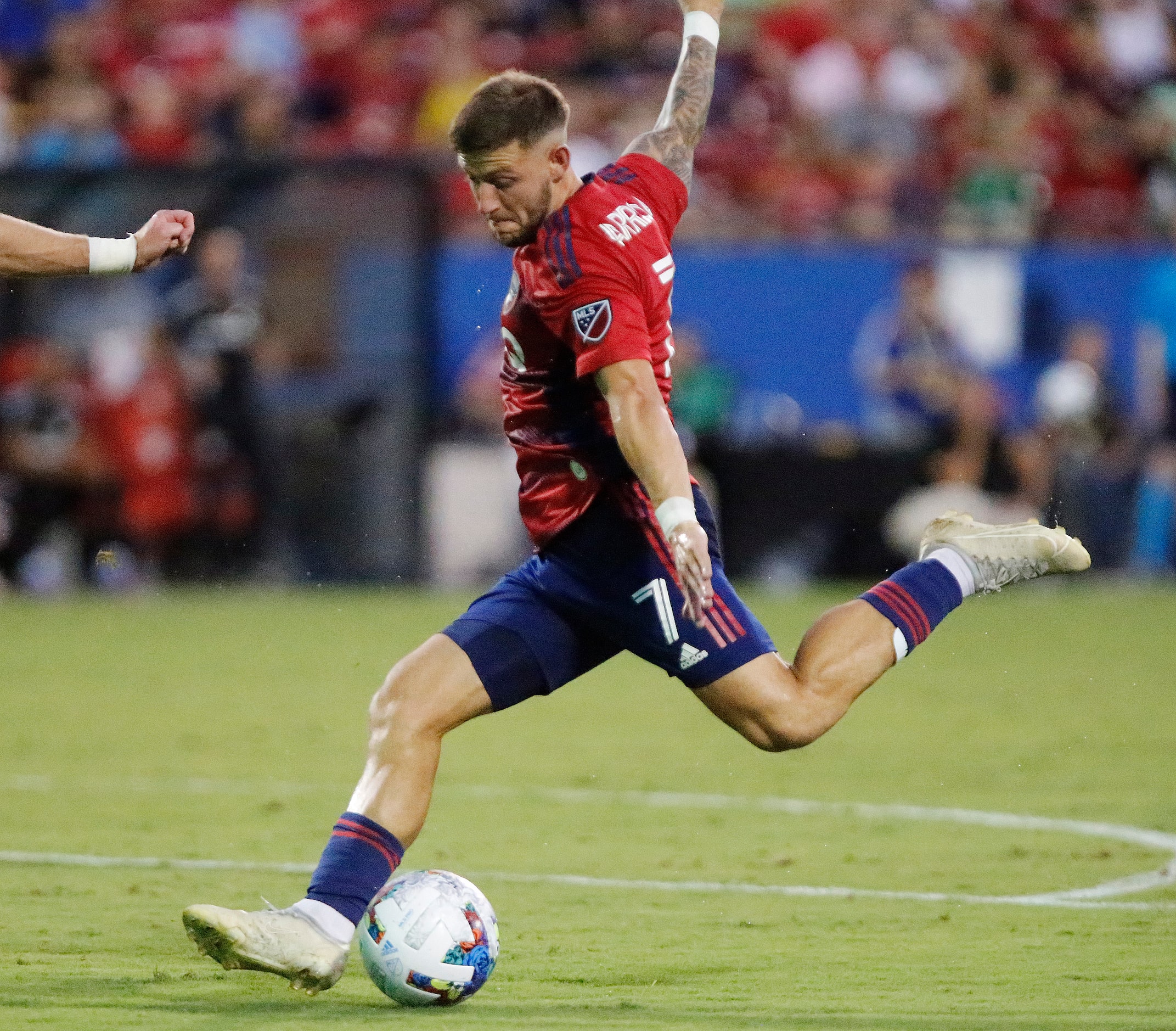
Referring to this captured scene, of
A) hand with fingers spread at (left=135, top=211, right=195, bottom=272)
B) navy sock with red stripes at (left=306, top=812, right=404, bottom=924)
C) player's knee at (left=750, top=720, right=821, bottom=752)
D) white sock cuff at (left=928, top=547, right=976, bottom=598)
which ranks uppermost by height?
hand with fingers spread at (left=135, top=211, right=195, bottom=272)

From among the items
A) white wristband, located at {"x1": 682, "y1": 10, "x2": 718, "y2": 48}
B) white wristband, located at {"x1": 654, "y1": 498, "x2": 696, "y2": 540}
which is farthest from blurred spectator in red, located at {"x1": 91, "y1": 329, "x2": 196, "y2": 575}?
white wristband, located at {"x1": 654, "y1": 498, "x2": 696, "y2": 540}

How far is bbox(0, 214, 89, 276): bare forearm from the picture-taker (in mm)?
5453

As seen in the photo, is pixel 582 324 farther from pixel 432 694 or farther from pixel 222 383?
pixel 222 383

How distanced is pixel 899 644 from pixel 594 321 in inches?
52.5

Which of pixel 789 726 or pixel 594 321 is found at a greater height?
pixel 594 321

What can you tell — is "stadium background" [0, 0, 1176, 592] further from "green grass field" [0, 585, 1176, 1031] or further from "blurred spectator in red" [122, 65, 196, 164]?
"green grass field" [0, 585, 1176, 1031]

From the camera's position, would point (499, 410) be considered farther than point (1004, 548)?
Yes

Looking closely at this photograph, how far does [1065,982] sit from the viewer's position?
501 cm

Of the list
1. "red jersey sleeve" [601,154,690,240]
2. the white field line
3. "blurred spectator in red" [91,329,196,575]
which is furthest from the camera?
"blurred spectator in red" [91,329,196,575]

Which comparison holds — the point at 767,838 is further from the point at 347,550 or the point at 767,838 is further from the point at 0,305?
the point at 0,305

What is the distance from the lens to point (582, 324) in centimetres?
492

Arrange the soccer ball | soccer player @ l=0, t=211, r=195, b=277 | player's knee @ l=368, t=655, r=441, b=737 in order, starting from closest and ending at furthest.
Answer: the soccer ball, player's knee @ l=368, t=655, r=441, b=737, soccer player @ l=0, t=211, r=195, b=277

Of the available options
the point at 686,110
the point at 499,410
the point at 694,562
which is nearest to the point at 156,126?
the point at 499,410

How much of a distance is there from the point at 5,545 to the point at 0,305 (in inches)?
73.2
